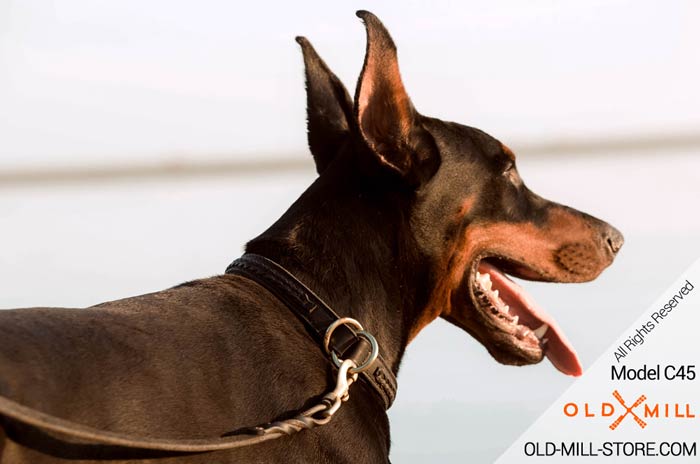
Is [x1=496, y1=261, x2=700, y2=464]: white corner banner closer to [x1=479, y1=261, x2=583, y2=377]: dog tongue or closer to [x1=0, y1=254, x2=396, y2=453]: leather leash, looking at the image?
[x1=479, y1=261, x2=583, y2=377]: dog tongue

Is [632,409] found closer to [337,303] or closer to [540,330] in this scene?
[540,330]

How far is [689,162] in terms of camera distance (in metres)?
5.67

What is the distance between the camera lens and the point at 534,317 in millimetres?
2873

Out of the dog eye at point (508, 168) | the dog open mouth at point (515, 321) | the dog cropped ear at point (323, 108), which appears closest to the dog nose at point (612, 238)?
the dog open mouth at point (515, 321)

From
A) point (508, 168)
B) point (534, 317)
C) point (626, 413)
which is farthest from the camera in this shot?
point (626, 413)

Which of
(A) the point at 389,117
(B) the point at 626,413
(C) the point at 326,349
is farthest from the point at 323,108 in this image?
(B) the point at 626,413

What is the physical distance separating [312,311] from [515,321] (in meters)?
0.71

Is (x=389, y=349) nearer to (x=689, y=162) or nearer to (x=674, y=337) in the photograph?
(x=674, y=337)

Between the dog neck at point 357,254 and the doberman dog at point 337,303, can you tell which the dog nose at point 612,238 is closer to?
the doberman dog at point 337,303

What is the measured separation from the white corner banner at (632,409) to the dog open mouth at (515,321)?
1.52 m

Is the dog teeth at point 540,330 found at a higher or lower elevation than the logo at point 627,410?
higher

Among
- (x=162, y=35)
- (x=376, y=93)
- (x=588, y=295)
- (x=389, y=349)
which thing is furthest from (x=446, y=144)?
(x=162, y=35)

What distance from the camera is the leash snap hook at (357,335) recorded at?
228cm

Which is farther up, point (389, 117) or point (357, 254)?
point (389, 117)
